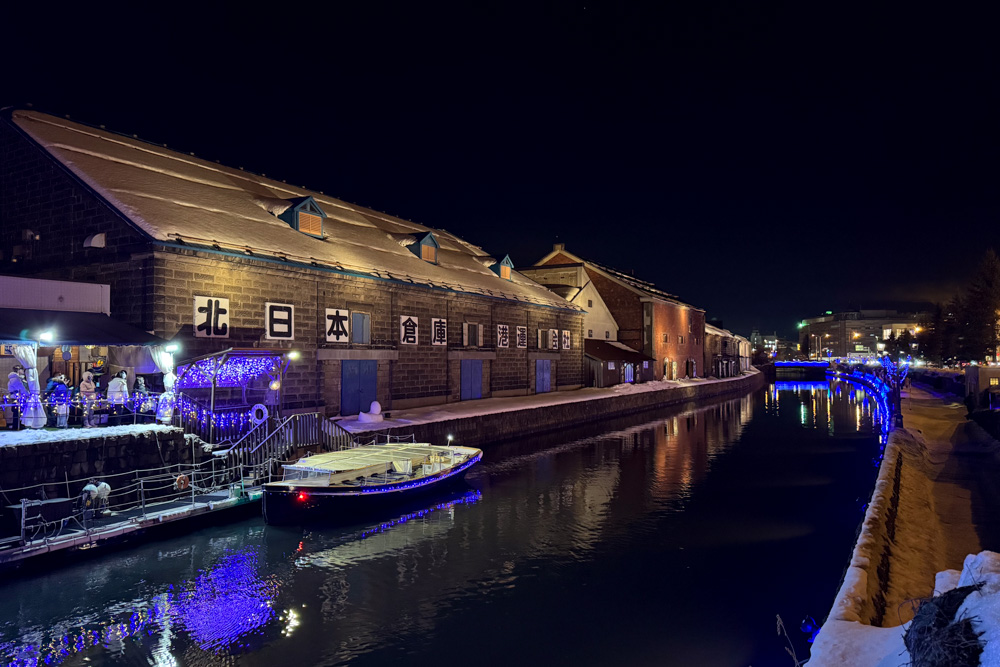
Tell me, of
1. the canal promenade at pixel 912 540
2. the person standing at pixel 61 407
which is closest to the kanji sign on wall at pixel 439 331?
→ the person standing at pixel 61 407

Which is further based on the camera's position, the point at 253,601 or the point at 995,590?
the point at 253,601

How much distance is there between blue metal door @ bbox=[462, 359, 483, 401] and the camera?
37219 millimetres

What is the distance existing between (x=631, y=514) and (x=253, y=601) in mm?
10809

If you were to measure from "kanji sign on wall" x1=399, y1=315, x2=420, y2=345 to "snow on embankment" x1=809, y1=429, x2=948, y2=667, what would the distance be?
2081 cm

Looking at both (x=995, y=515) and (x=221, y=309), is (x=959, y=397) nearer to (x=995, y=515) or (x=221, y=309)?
(x=995, y=515)

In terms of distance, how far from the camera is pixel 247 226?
2602cm

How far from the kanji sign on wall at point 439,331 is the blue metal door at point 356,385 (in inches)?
175

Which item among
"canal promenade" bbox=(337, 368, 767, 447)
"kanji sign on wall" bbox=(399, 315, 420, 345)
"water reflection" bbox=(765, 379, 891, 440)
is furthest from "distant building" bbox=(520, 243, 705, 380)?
"kanji sign on wall" bbox=(399, 315, 420, 345)

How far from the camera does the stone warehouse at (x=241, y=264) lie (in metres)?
22.1

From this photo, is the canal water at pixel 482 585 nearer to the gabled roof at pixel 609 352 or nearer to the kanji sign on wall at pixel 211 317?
the kanji sign on wall at pixel 211 317

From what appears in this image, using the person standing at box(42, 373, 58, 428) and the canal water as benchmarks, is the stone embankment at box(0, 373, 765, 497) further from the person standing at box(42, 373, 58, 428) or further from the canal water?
the canal water

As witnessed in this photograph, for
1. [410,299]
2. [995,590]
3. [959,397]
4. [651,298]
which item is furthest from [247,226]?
[959,397]

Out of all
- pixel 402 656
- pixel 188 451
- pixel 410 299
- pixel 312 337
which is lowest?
pixel 402 656

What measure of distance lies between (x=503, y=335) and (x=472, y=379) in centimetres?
413
